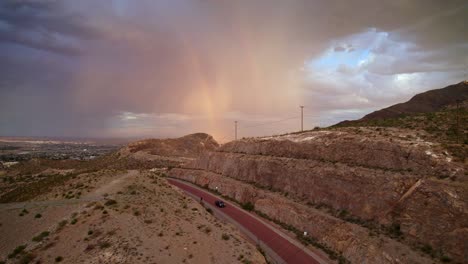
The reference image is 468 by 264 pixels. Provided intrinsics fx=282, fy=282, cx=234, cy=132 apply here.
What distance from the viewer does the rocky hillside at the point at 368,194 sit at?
75.1 ft

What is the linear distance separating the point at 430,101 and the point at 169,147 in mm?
103154

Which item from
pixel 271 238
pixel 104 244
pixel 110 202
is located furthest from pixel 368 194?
pixel 110 202

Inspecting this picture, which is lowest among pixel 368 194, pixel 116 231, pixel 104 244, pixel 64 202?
pixel 104 244

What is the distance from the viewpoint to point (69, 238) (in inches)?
939

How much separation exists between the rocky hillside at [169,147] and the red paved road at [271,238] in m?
65.1

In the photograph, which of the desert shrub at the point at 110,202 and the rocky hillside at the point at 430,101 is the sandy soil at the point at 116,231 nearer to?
the desert shrub at the point at 110,202

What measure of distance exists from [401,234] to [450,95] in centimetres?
7735

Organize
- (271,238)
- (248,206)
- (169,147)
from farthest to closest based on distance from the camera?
1. (169,147)
2. (248,206)
3. (271,238)

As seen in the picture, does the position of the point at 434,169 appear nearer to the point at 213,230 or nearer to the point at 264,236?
the point at 264,236

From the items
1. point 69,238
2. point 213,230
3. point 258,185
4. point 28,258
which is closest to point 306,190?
point 258,185

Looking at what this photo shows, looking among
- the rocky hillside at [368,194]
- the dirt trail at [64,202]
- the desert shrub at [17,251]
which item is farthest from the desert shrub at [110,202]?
the rocky hillside at [368,194]

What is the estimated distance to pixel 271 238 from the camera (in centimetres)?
3256

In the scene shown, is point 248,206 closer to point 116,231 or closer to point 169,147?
point 116,231

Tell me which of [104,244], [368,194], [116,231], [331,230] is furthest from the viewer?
[368,194]
